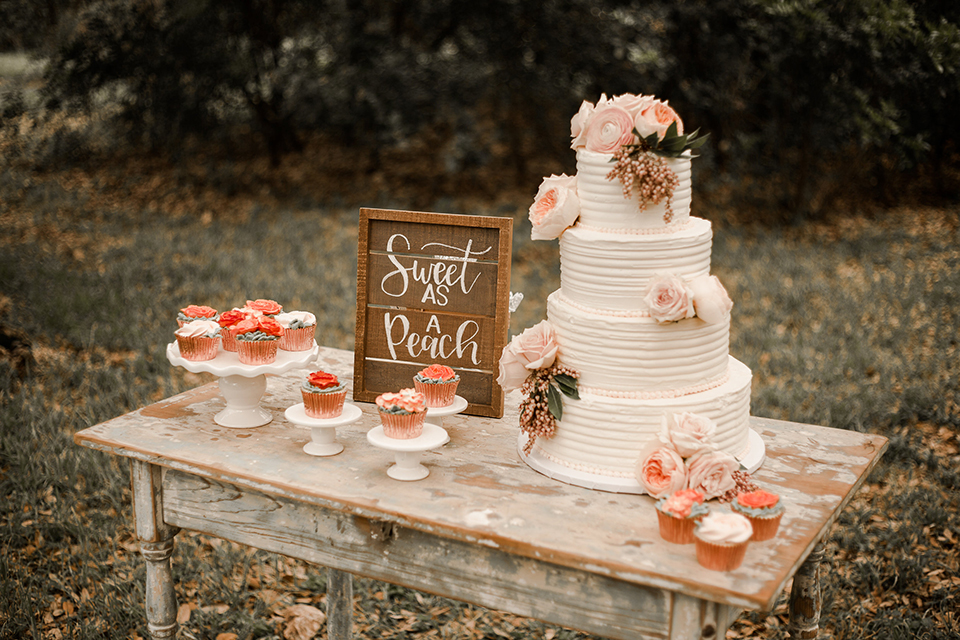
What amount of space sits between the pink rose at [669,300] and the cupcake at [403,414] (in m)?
0.60

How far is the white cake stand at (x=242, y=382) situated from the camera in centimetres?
224

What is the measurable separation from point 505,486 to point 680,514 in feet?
1.56

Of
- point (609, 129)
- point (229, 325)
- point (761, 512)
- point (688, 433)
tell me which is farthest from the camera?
point (229, 325)

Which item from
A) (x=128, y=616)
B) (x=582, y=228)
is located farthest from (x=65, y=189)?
(x=582, y=228)

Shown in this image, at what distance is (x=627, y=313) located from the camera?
199 cm

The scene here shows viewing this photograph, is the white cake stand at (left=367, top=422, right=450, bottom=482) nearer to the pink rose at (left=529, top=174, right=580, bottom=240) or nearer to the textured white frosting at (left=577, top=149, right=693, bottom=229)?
the pink rose at (left=529, top=174, right=580, bottom=240)

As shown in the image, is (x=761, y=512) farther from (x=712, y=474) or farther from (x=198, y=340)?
(x=198, y=340)

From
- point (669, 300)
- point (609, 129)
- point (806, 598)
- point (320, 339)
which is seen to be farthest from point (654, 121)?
point (320, 339)

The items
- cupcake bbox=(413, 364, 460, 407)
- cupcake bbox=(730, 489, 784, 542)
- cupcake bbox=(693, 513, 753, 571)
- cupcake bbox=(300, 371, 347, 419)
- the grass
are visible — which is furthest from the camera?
the grass

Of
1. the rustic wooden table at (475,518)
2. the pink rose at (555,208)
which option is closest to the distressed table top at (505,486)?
the rustic wooden table at (475,518)

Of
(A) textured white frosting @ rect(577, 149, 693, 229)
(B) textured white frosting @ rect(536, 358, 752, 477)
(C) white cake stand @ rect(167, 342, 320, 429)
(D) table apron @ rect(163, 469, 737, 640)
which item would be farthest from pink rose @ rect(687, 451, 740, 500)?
(C) white cake stand @ rect(167, 342, 320, 429)

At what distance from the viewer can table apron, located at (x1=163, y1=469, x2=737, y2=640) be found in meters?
1.75

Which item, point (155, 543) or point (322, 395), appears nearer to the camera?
point (322, 395)

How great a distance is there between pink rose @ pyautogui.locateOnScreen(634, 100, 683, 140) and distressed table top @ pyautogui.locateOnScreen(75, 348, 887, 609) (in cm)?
88
